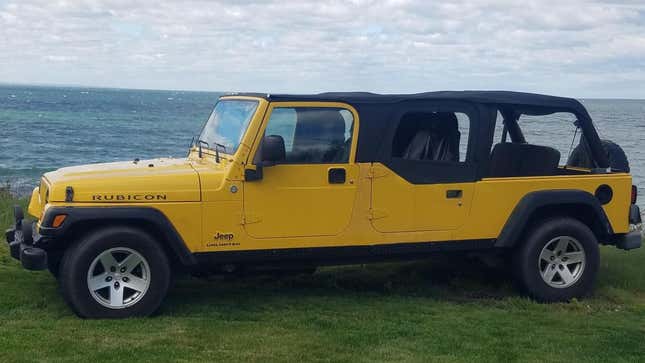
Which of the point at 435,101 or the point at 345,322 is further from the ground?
the point at 435,101

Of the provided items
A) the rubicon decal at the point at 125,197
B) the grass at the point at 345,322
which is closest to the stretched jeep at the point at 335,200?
the rubicon decal at the point at 125,197

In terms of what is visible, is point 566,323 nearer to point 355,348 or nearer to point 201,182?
point 355,348

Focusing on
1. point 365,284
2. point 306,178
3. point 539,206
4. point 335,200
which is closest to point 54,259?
point 306,178

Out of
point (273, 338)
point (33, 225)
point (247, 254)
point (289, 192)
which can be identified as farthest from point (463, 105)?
point (33, 225)

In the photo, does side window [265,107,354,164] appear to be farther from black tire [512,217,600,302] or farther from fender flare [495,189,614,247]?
black tire [512,217,600,302]

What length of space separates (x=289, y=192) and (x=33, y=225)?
2.12m

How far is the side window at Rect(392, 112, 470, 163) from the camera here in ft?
27.8

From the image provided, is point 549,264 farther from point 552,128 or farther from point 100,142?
point 100,142

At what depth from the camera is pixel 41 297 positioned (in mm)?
8055

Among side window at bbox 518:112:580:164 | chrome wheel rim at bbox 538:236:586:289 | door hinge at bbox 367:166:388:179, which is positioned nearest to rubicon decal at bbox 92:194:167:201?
door hinge at bbox 367:166:388:179

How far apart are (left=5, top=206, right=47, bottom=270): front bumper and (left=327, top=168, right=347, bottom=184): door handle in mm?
2420

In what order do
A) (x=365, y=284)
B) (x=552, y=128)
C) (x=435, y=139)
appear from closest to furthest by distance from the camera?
1. (x=435, y=139)
2. (x=365, y=284)
3. (x=552, y=128)

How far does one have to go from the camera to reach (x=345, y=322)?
300 inches

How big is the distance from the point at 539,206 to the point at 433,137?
1172mm
